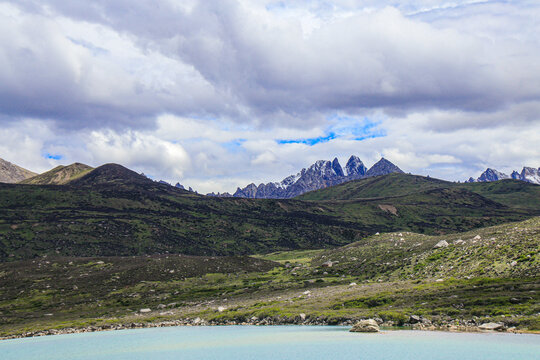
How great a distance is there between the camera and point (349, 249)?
6245 inches

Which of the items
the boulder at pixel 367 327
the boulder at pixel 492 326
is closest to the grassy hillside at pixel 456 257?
the boulder at pixel 492 326

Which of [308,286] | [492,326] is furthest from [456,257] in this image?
[492,326]

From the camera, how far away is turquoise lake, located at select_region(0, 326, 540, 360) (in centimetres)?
4181

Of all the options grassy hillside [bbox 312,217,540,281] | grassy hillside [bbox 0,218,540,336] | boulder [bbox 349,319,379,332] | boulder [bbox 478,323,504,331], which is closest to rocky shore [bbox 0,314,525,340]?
boulder [bbox 478,323,504,331]

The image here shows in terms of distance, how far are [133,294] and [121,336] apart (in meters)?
56.9

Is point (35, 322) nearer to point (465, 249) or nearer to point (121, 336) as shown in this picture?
point (121, 336)

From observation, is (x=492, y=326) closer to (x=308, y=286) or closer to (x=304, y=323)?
(x=304, y=323)

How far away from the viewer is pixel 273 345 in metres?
52.2

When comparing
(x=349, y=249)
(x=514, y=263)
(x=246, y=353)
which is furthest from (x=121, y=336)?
(x=349, y=249)

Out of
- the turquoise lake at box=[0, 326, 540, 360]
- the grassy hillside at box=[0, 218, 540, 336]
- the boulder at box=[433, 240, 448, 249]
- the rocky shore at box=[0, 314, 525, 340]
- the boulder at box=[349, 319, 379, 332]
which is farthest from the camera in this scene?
the boulder at box=[433, 240, 448, 249]

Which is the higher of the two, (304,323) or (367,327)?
(367,327)

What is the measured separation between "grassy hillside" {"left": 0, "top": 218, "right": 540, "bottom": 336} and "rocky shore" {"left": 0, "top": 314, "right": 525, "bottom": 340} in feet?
1.90

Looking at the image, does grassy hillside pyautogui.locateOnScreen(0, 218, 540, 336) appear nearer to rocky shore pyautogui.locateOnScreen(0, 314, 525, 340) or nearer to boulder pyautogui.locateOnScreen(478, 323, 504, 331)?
rocky shore pyautogui.locateOnScreen(0, 314, 525, 340)

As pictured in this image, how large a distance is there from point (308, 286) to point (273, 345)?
211 ft
